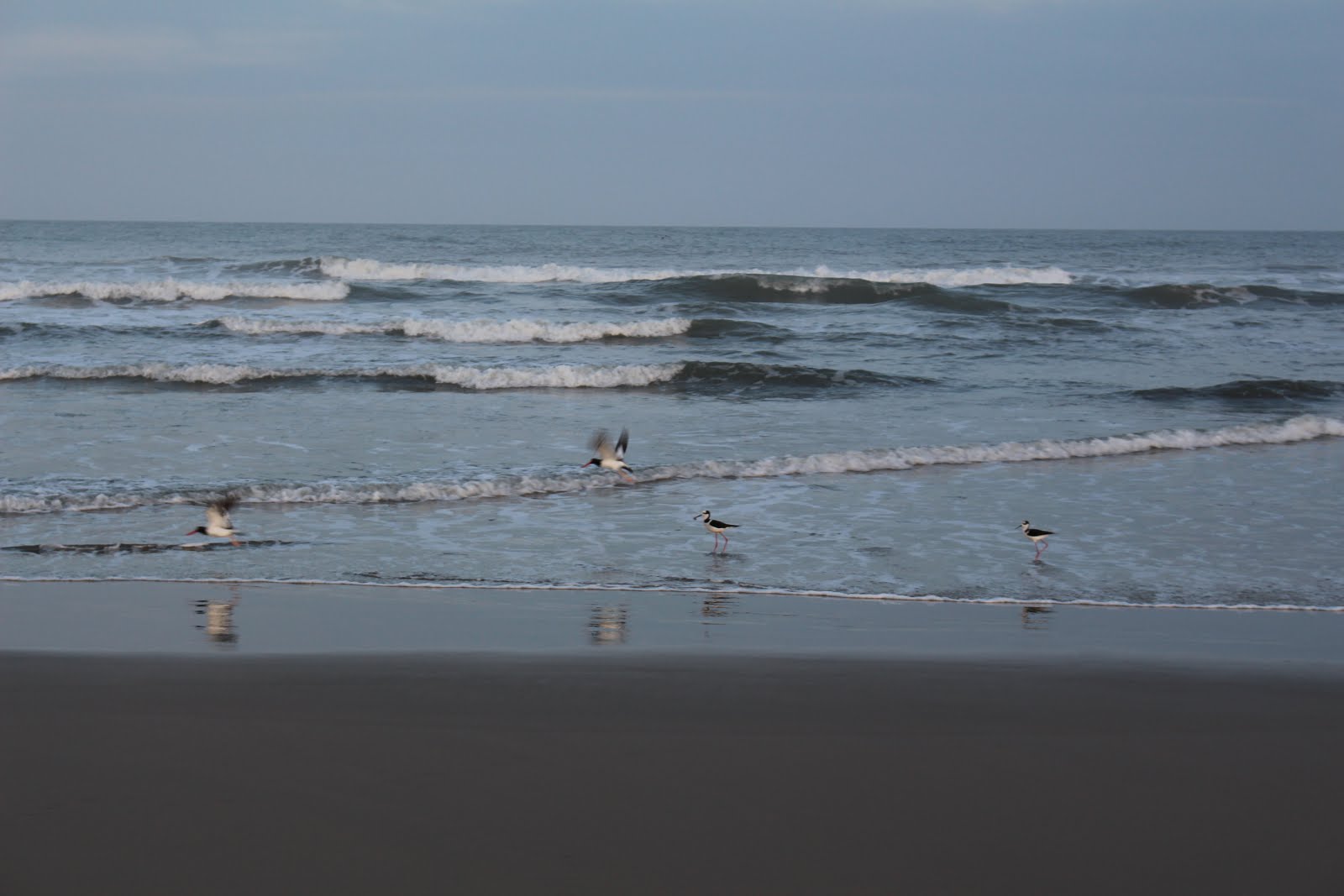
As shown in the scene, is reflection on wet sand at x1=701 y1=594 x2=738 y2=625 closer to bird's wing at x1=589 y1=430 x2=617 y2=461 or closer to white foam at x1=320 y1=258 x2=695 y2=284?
bird's wing at x1=589 y1=430 x2=617 y2=461

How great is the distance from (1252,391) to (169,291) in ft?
80.2

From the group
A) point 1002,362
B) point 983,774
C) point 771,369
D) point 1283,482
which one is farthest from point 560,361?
point 983,774

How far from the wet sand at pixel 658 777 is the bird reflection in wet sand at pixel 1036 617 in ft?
2.61

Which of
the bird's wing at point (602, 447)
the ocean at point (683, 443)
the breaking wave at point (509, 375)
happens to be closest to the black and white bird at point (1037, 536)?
the ocean at point (683, 443)

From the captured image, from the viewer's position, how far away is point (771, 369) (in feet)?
56.6

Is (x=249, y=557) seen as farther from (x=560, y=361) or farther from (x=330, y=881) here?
(x=560, y=361)

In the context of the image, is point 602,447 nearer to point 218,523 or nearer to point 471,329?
point 218,523

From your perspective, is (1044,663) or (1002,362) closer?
(1044,663)

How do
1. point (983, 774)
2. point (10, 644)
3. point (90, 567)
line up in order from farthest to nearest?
point (90, 567), point (10, 644), point (983, 774)

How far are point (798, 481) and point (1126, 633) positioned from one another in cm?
425

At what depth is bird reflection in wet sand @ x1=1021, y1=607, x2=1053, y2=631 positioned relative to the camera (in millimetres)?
6070

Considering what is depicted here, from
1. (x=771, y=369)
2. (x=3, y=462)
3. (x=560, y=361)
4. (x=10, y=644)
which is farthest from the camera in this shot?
(x=560, y=361)

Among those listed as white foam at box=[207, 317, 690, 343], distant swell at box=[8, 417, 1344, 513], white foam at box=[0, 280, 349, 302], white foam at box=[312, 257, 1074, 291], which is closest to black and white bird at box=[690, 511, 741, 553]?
distant swell at box=[8, 417, 1344, 513]

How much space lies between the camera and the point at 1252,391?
15.6 m
